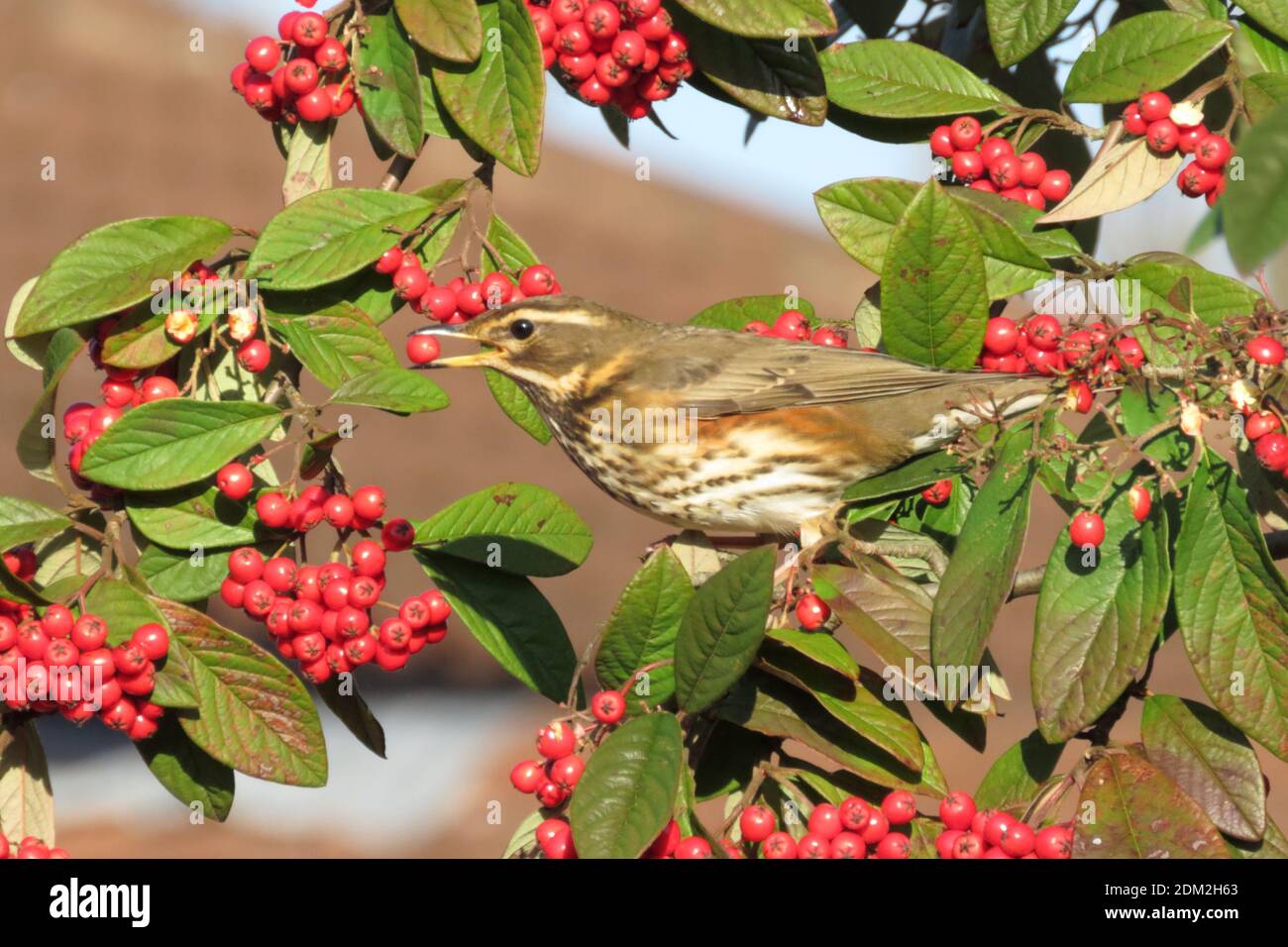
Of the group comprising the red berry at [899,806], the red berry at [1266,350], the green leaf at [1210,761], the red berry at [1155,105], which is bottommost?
the red berry at [899,806]

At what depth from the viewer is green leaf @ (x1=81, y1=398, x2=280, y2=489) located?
2.32 m

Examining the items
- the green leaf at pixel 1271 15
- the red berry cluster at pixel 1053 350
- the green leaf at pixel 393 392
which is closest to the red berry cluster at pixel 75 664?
the green leaf at pixel 393 392

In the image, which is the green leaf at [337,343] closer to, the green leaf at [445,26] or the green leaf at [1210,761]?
the green leaf at [445,26]

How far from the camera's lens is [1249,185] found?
94cm

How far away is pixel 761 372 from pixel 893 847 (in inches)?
59.8

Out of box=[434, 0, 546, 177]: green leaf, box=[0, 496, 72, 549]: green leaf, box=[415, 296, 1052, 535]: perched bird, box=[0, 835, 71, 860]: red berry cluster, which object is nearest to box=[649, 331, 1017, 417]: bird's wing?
box=[415, 296, 1052, 535]: perched bird

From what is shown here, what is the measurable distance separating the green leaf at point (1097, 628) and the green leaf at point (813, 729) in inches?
9.0

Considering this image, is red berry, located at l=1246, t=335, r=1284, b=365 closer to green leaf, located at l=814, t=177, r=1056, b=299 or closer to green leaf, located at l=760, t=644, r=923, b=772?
green leaf, located at l=814, t=177, r=1056, b=299

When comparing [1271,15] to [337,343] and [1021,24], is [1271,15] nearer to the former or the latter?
[1021,24]

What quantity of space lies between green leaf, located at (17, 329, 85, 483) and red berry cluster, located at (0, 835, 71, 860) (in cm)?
59

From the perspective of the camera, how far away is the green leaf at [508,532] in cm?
249

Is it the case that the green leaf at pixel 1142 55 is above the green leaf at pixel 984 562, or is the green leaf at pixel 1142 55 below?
above

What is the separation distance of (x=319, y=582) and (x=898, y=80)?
54.4 inches

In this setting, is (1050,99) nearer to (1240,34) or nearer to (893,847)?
(1240,34)
